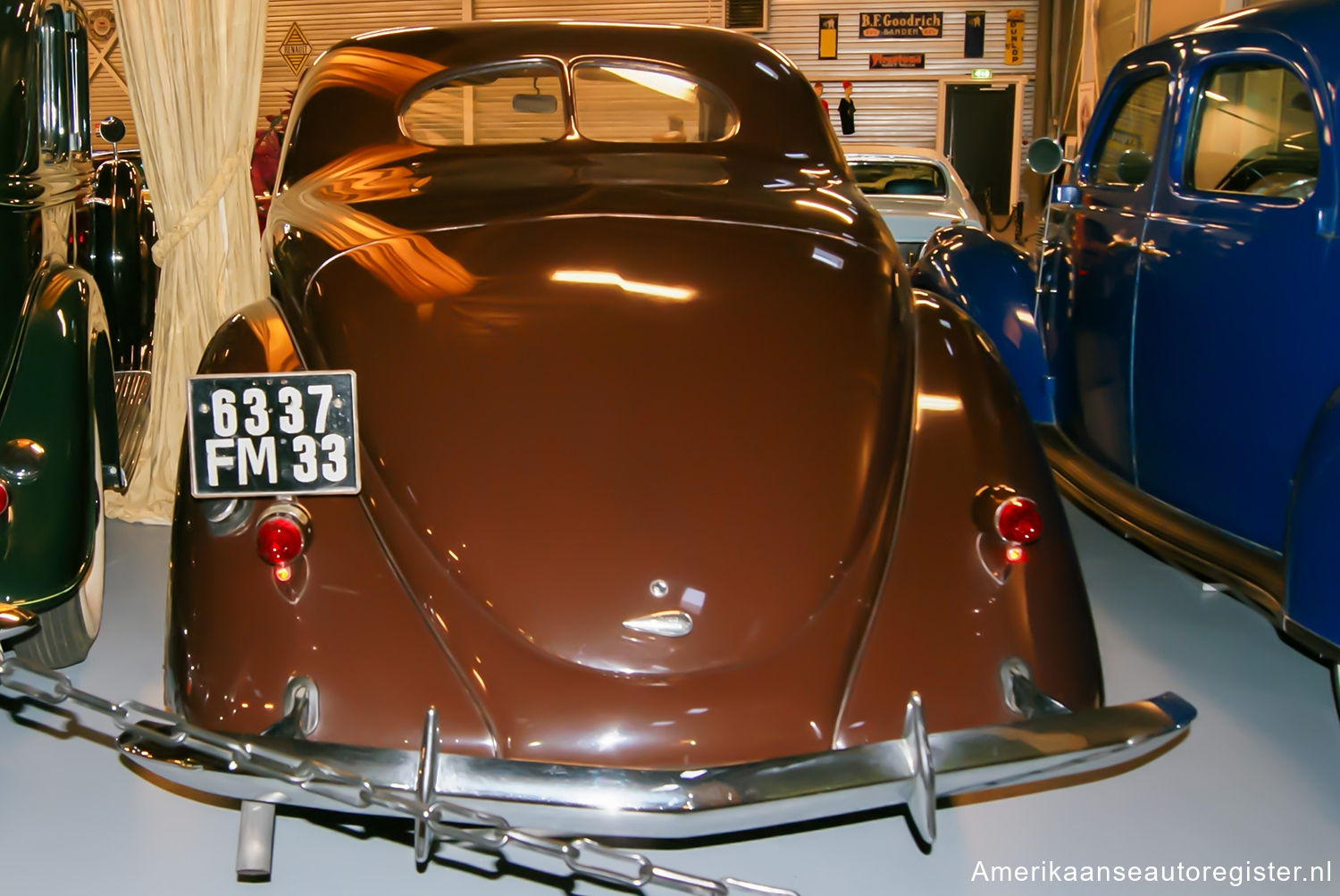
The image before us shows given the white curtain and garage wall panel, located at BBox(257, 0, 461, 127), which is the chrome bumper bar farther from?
garage wall panel, located at BBox(257, 0, 461, 127)

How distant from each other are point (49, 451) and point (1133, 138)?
11.0 feet

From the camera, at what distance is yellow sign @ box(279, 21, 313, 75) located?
49.1 ft

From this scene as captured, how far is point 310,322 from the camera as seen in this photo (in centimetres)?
222

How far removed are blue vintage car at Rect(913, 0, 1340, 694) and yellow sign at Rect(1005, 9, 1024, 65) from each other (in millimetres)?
12020

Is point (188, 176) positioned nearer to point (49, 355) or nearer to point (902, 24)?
point (49, 355)

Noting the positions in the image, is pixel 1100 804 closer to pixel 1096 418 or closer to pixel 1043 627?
pixel 1043 627

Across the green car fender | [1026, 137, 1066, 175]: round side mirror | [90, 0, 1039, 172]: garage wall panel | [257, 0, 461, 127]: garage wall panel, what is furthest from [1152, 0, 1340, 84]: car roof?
[257, 0, 461, 127]: garage wall panel

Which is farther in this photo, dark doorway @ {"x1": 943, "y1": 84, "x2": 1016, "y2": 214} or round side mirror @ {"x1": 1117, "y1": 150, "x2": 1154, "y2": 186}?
dark doorway @ {"x1": 943, "y1": 84, "x2": 1016, "y2": 214}

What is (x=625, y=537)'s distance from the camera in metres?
1.84

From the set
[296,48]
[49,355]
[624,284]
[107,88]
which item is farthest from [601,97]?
[107,88]

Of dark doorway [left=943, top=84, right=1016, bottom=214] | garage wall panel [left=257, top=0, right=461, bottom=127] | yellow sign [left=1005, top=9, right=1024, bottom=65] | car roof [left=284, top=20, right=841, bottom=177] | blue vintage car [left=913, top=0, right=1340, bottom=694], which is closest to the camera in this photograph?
blue vintage car [left=913, top=0, right=1340, bottom=694]

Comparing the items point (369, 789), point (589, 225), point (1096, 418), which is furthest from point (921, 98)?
point (369, 789)

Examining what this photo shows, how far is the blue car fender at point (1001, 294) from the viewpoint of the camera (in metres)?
4.06

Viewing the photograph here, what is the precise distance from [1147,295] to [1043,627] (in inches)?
67.4
